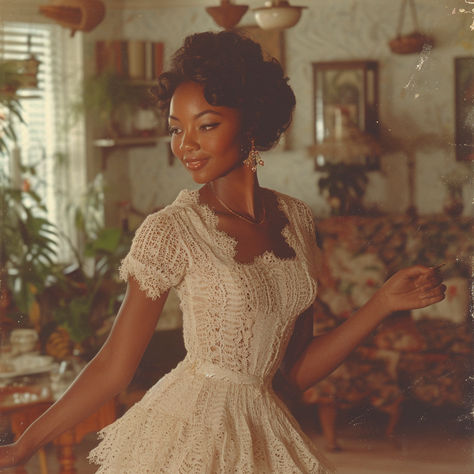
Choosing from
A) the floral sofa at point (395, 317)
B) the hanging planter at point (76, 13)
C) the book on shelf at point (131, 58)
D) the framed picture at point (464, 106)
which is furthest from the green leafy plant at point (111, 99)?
the framed picture at point (464, 106)

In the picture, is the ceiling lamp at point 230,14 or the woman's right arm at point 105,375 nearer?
the woman's right arm at point 105,375

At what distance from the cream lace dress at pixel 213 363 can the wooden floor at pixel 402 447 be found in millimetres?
1737

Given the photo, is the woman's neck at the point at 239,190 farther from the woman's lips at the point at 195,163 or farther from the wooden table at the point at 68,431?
the wooden table at the point at 68,431

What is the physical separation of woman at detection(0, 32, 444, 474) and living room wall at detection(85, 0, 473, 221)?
169 cm

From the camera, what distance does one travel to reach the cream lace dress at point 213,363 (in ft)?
4.46

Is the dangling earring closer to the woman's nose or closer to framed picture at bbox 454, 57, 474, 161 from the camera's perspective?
the woman's nose

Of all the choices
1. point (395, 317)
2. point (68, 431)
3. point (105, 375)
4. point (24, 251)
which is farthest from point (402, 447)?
point (105, 375)

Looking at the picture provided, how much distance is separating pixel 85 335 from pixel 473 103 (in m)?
1.73

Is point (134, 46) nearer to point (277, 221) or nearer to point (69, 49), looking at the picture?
point (69, 49)

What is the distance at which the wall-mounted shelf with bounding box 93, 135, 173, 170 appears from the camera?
11.2ft

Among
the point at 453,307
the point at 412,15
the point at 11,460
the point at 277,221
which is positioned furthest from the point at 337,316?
the point at 11,460

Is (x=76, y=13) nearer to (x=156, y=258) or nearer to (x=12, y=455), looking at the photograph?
(x=156, y=258)

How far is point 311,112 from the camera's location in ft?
11.4

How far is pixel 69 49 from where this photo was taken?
11.2 feet
